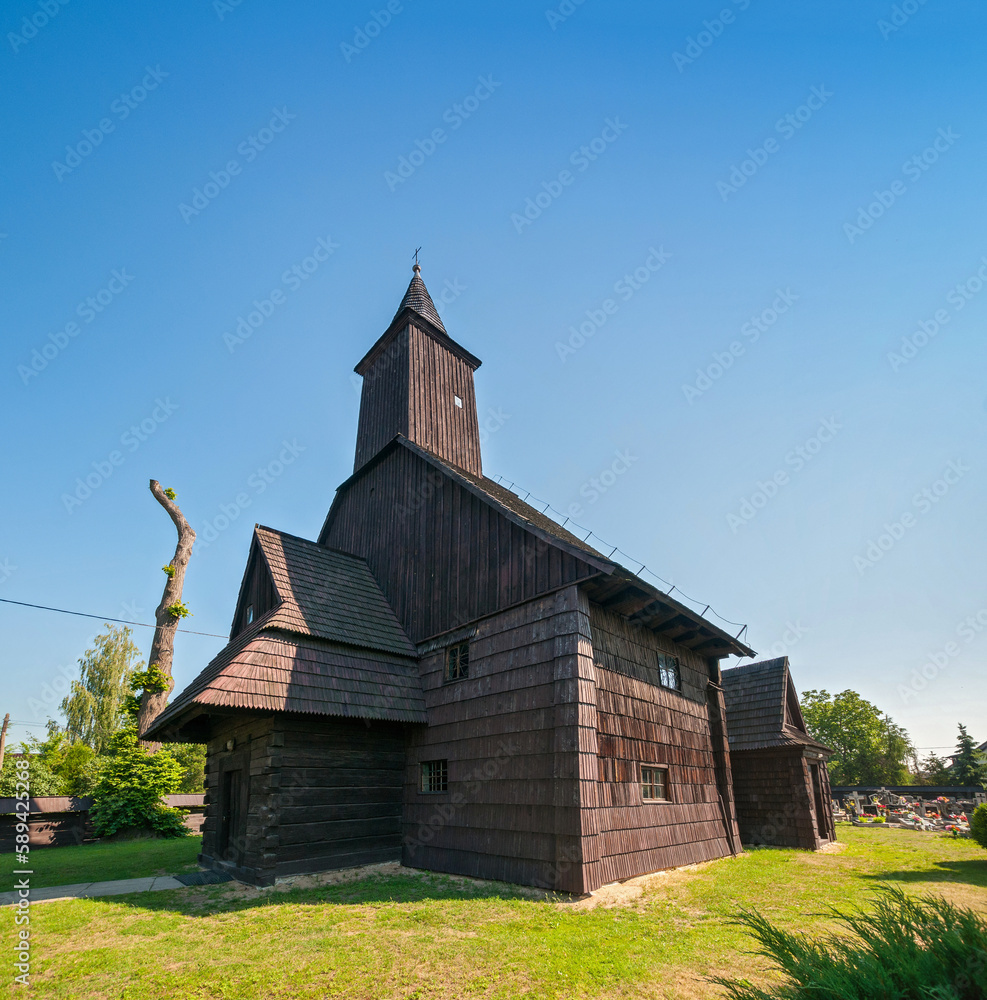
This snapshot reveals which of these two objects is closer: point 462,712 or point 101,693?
point 462,712

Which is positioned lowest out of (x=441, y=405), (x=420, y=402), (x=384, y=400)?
(x=420, y=402)

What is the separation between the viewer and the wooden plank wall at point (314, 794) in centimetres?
1112

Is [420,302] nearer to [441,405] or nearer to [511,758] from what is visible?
[441,405]

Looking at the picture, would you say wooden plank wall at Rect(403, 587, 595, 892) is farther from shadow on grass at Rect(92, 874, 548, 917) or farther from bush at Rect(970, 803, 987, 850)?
bush at Rect(970, 803, 987, 850)

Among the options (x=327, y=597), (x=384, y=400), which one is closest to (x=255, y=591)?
(x=327, y=597)

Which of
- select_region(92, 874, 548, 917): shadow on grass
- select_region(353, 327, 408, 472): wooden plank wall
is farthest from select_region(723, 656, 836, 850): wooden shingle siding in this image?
select_region(353, 327, 408, 472): wooden plank wall

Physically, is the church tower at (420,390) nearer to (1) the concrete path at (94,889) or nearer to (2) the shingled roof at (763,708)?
(2) the shingled roof at (763,708)

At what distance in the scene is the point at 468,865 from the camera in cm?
1105

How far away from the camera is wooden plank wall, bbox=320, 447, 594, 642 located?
1181 cm

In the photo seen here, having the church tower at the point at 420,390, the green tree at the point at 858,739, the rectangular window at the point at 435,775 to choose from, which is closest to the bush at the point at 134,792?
the church tower at the point at 420,390

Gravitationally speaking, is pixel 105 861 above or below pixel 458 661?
below

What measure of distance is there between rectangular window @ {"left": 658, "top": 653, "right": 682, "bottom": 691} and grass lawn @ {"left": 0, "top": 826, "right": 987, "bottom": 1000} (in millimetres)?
3867

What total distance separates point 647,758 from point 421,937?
6413mm

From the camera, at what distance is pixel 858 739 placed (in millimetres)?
57406
